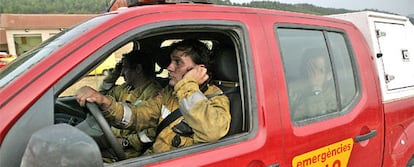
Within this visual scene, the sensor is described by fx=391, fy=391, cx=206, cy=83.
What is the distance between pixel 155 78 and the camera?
3.00 metres

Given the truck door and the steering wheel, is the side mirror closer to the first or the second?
the steering wheel

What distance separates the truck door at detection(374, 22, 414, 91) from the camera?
261cm

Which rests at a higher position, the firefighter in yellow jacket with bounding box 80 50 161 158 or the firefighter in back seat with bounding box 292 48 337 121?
the firefighter in yellow jacket with bounding box 80 50 161 158

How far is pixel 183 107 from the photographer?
1749 millimetres

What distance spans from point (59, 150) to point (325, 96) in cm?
150

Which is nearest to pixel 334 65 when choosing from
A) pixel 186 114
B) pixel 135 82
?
pixel 186 114

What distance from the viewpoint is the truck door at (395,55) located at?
8.57ft

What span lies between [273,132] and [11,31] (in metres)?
36.1

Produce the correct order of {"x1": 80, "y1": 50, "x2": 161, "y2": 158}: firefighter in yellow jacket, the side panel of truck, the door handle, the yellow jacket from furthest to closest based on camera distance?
{"x1": 80, "y1": 50, "x2": 161, "y2": 158}: firefighter in yellow jacket < the side panel of truck < the door handle < the yellow jacket

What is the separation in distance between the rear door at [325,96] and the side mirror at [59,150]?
99 cm

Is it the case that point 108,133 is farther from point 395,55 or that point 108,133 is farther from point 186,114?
point 395,55

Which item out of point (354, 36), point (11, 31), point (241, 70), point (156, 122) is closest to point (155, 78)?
point (156, 122)

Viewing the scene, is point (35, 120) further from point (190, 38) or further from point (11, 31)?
point (11, 31)

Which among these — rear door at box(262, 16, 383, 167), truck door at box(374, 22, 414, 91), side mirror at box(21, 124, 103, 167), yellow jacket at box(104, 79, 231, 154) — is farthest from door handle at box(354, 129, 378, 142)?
side mirror at box(21, 124, 103, 167)
